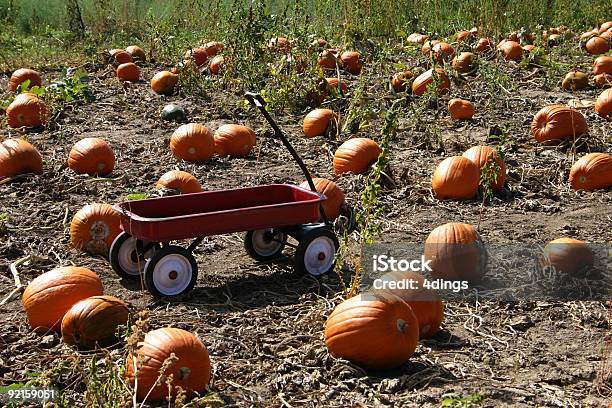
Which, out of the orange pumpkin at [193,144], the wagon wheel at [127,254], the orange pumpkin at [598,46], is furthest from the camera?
the orange pumpkin at [598,46]

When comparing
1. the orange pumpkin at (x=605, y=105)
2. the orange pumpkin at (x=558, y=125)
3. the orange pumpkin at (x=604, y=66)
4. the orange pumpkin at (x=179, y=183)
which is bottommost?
the orange pumpkin at (x=179, y=183)

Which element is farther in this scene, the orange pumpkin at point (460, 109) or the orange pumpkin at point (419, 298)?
the orange pumpkin at point (460, 109)

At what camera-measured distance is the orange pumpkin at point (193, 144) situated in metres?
7.57

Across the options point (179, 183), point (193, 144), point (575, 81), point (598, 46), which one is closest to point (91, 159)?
point (193, 144)

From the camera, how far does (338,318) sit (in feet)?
13.2

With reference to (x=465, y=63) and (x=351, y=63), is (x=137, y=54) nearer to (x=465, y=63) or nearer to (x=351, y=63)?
(x=351, y=63)

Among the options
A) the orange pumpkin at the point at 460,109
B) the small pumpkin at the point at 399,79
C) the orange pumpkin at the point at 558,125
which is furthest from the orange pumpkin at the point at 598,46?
the orange pumpkin at the point at 558,125

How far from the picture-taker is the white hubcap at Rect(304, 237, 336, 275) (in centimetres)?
511

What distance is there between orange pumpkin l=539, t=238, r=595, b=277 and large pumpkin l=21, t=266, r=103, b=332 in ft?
7.93

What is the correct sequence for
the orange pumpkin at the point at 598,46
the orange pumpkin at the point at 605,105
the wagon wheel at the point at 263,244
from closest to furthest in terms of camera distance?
the wagon wheel at the point at 263,244
the orange pumpkin at the point at 605,105
the orange pumpkin at the point at 598,46

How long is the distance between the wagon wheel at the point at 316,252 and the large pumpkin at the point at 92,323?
4.01 ft

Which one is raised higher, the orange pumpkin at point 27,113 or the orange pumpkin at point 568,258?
the orange pumpkin at point 27,113

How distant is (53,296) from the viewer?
4.41 m

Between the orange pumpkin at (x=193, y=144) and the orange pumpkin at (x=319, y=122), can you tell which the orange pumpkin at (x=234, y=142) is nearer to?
the orange pumpkin at (x=193, y=144)
